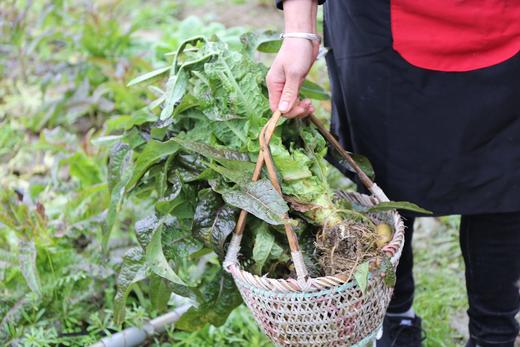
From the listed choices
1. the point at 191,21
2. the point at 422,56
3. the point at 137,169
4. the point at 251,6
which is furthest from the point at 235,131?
the point at 251,6

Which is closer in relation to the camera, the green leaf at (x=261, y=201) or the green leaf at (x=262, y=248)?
the green leaf at (x=261, y=201)

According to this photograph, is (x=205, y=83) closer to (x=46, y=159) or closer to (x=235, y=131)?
(x=235, y=131)

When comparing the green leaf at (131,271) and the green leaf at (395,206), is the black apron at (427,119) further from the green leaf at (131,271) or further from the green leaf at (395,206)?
the green leaf at (131,271)

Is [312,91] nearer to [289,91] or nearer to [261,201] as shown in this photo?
[289,91]

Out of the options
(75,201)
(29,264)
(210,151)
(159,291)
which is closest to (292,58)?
(210,151)

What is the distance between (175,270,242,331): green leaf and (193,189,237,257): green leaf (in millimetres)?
221

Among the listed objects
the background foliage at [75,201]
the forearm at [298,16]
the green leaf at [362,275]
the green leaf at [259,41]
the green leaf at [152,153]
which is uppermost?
the forearm at [298,16]

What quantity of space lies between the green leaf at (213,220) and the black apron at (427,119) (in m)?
0.48

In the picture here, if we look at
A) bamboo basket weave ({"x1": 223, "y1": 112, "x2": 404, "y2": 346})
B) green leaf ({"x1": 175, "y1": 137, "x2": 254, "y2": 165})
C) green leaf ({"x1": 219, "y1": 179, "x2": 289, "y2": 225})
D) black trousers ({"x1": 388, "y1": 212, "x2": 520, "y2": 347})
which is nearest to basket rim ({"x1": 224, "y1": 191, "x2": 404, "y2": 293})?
bamboo basket weave ({"x1": 223, "y1": 112, "x2": 404, "y2": 346})

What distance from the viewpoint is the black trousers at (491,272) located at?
1.96 metres

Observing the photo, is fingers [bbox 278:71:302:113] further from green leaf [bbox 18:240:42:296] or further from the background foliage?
green leaf [bbox 18:240:42:296]

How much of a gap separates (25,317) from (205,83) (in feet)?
3.76

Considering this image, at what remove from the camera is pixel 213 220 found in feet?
5.94

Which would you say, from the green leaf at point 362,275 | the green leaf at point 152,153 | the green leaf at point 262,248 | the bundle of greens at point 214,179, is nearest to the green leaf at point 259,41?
the bundle of greens at point 214,179
